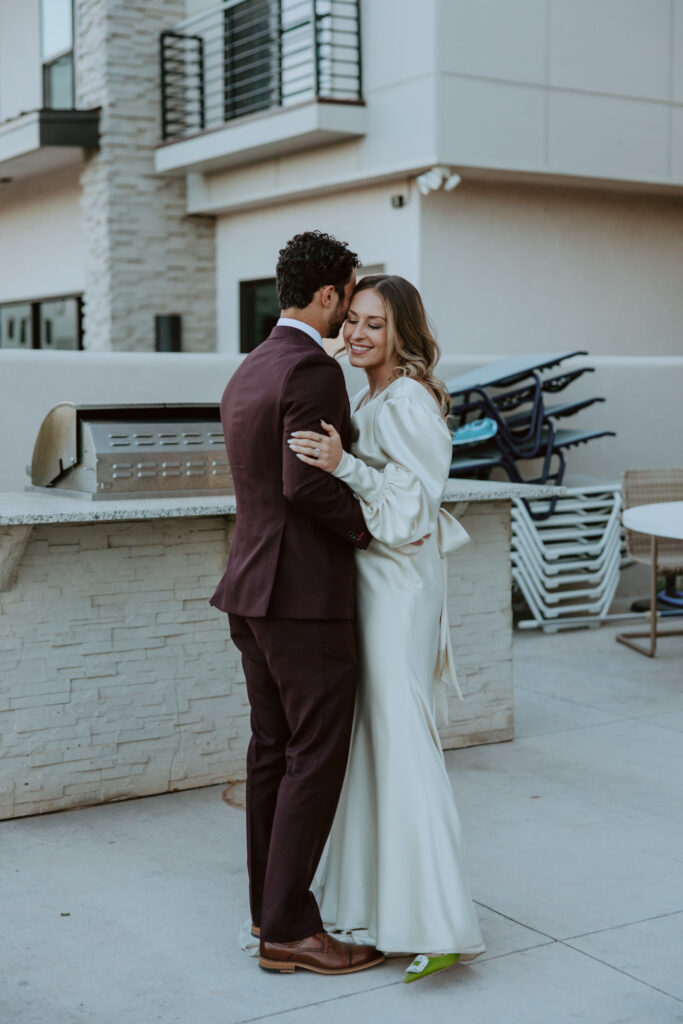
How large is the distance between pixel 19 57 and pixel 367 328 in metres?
15.4

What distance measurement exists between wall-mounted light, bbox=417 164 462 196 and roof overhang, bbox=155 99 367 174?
0.83 metres

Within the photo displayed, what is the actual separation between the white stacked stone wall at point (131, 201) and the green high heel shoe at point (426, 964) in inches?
455

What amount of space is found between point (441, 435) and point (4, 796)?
2417 millimetres

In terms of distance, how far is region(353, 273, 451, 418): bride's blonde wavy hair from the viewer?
352 centimetres

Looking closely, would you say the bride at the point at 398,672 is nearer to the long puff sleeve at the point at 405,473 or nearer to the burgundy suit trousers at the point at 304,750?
the long puff sleeve at the point at 405,473

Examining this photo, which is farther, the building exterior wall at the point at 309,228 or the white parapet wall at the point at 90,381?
the building exterior wall at the point at 309,228

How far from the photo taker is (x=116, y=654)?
5129 mm

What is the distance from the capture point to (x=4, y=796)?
489cm

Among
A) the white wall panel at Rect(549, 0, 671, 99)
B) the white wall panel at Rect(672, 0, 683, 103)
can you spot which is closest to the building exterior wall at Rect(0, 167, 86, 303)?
the white wall panel at Rect(549, 0, 671, 99)

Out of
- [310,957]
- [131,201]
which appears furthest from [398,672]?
[131,201]

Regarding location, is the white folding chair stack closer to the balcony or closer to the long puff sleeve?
the long puff sleeve

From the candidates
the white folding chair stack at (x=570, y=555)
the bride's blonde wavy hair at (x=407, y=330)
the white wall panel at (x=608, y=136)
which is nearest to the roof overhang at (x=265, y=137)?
the white wall panel at (x=608, y=136)

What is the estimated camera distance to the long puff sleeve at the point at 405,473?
3.45 meters

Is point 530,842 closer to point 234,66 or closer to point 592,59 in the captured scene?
point 592,59
